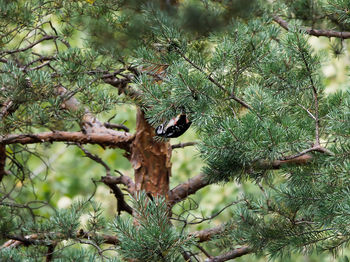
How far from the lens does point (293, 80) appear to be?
1.54 metres

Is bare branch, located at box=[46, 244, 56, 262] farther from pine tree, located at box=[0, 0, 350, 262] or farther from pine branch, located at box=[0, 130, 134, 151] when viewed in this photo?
pine branch, located at box=[0, 130, 134, 151]

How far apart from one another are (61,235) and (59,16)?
869 millimetres

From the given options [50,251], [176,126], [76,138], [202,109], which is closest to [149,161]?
[76,138]

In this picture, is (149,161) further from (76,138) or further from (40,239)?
(40,239)

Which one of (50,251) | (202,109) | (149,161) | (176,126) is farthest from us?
(149,161)

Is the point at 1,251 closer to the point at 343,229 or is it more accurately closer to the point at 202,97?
the point at 202,97

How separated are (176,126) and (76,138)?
851 mm

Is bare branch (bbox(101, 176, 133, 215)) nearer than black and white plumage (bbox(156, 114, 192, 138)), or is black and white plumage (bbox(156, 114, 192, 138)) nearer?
black and white plumage (bbox(156, 114, 192, 138))

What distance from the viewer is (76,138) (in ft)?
7.64

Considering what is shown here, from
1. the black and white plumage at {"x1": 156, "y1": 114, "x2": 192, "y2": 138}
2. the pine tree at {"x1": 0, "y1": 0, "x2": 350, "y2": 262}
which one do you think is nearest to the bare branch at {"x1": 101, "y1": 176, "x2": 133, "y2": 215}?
the pine tree at {"x1": 0, "y1": 0, "x2": 350, "y2": 262}

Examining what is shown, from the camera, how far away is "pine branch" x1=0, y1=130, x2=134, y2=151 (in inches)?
86.6

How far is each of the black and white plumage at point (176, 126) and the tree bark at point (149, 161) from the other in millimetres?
695

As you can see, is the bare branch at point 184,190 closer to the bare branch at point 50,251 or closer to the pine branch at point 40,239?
the pine branch at point 40,239

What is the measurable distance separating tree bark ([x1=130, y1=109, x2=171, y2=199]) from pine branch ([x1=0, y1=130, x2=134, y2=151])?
0.21 feet
